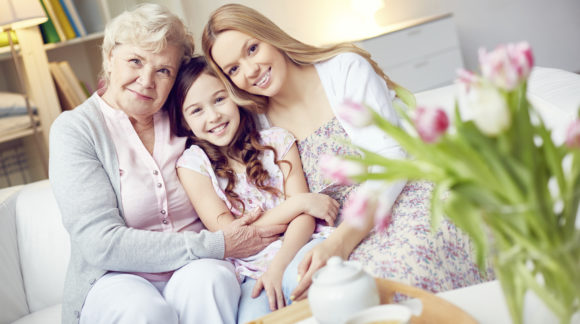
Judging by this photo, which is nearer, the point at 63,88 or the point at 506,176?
the point at 506,176

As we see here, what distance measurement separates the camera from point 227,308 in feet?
4.66

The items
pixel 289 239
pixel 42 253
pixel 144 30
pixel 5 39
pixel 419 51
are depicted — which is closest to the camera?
pixel 289 239

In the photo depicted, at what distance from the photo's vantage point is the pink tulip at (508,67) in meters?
0.55

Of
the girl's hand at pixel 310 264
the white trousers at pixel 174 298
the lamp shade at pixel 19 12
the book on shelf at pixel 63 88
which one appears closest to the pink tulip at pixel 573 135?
the girl's hand at pixel 310 264

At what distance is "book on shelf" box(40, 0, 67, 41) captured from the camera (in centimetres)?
305

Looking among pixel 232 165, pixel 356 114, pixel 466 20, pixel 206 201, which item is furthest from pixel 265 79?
pixel 466 20

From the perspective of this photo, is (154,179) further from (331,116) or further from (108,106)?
(331,116)

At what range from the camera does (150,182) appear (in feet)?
5.42

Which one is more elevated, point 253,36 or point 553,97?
point 253,36

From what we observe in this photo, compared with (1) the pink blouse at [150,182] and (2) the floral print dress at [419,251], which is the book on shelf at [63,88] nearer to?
(1) the pink blouse at [150,182]

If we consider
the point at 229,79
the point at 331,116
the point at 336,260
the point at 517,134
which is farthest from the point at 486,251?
the point at 229,79

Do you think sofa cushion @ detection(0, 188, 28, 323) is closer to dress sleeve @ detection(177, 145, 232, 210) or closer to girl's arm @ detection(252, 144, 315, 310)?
dress sleeve @ detection(177, 145, 232, 210)

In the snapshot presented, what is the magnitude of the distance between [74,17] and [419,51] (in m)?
2.06

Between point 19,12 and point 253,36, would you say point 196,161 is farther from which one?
point 19,12
